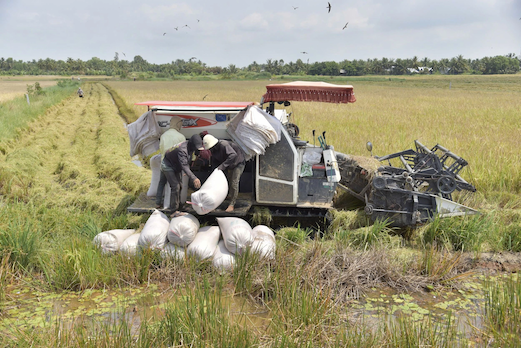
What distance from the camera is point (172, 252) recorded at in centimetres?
534

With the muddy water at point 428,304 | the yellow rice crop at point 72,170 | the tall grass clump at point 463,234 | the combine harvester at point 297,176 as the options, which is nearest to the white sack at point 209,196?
the combine harvester at point 297,176

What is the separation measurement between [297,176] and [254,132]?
973 mm

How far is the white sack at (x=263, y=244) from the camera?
510 cm

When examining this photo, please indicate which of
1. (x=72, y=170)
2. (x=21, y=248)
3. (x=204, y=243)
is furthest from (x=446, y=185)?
(x=72, y=170)

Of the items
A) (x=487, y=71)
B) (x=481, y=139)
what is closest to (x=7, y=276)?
(x=481, y=139)

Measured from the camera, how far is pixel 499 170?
8.32 meters

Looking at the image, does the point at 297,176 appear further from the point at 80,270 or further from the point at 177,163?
the point at 80,270

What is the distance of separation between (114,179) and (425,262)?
6.83m

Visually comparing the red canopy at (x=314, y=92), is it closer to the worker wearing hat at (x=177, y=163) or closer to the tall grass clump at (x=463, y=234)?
the worker wearing hat at (x=177, y=163)

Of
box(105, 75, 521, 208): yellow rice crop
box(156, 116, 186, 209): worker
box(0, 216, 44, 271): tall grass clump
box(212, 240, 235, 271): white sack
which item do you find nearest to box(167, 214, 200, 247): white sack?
box(212, 240, 235, 271): white sack

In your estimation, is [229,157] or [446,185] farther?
[446,185]

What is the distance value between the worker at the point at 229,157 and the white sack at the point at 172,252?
1.01m

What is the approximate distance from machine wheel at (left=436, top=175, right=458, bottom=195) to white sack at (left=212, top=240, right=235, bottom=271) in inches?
134

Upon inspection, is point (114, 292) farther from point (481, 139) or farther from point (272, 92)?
point (481, 139)
